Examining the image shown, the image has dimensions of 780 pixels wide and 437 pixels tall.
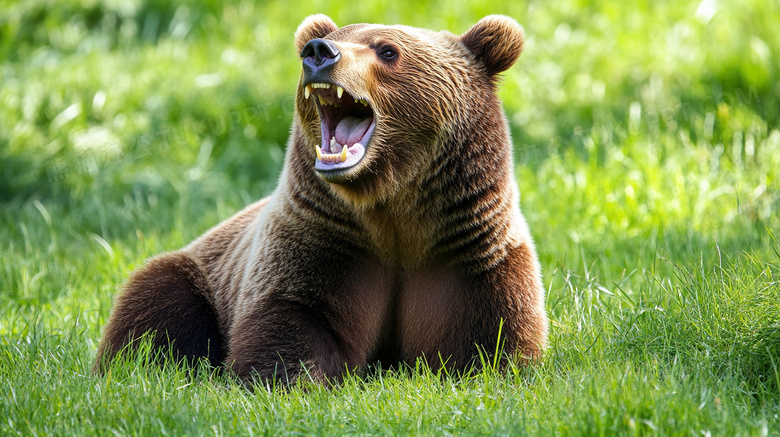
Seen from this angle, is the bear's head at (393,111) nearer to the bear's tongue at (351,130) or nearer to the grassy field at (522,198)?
the bear's tongue at (351,130)

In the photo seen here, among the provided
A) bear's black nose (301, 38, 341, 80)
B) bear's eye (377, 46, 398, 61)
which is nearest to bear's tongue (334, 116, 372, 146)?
bear's eye (377, 46, 398, 61)

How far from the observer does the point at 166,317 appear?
4828 mm

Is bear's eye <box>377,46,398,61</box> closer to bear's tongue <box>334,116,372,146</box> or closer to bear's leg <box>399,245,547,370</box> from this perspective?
bear's tongue <box>334,116,372,146</box>

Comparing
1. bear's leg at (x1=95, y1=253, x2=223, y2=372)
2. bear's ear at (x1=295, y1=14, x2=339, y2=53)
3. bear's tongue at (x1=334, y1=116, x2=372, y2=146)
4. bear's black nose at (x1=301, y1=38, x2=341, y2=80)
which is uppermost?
bear's ear at (x1=295, y1=14, x2=339, y2=53)

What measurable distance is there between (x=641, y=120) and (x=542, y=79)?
1351 mm

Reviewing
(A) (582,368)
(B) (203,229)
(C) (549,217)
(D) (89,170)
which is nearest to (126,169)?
(D) (89,170)

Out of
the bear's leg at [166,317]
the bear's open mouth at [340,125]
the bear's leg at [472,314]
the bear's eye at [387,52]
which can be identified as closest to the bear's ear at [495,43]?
the bear's eye at [387,52]

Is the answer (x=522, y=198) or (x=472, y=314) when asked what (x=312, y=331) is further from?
(x=522, y=198)

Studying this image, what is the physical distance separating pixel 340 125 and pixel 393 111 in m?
0.29

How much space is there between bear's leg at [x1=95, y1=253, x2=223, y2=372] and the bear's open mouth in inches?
53.7

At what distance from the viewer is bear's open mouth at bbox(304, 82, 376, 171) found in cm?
402

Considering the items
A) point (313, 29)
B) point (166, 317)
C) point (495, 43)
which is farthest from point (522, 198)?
point (166, 317)

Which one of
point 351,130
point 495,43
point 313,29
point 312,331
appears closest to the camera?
point 312,331

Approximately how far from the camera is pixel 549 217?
23.4 feet
